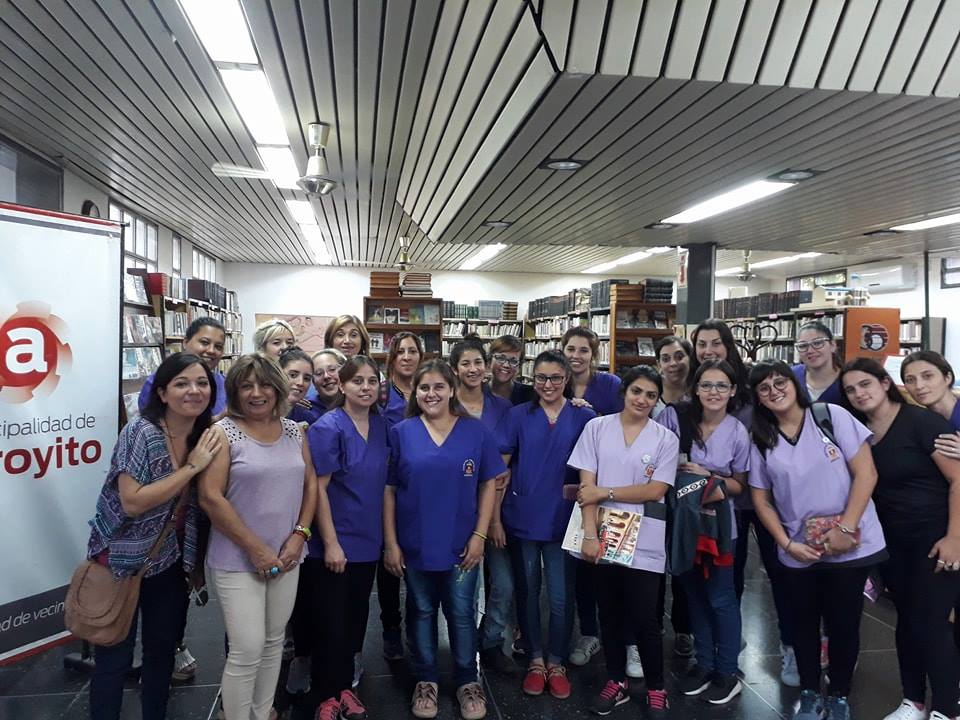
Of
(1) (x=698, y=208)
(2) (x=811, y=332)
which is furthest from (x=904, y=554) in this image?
(1) (x=698, y=208)

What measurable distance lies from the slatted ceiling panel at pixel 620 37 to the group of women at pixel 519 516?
1.39 meters

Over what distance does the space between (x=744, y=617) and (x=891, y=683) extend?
2.73 feet

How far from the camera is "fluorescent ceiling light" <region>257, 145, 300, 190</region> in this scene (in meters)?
5.64

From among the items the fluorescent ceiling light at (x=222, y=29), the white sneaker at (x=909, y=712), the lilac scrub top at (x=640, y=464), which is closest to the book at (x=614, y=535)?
the lilac scrub top at (x=640, y=464)

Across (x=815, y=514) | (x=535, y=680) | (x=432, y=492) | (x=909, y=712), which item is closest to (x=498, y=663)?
(x=535, y=680)

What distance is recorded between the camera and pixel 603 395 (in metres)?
3.33

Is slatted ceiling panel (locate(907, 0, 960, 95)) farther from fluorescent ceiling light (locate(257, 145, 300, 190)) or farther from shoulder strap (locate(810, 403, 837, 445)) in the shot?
fluorescent ceiling light (locate(257, 145, 300, 190))

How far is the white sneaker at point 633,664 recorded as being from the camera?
2.92 meters

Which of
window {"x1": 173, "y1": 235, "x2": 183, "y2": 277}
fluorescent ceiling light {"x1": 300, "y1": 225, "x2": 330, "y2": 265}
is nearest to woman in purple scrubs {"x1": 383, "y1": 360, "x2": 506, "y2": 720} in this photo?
fluorescent ceiling light {"x1": 300, "y1": 225, "x2": 330, "y2": 265}

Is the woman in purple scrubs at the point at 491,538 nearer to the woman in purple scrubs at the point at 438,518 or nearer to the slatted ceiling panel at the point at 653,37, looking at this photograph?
the woman in purple scrubs at the point at 438,518

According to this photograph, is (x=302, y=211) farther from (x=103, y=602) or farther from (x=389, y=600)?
(x=103, y=602)

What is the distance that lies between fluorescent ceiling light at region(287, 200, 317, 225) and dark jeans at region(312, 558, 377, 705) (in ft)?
19.6

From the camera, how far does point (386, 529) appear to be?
256 centimetres

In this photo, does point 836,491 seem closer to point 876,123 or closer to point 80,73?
point 876,123
